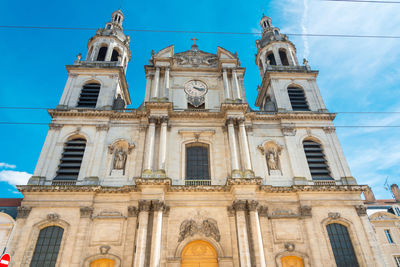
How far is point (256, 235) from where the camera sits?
47.6 feet

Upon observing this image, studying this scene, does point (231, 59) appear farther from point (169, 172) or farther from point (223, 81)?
point (169, 172)

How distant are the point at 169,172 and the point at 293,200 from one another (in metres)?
7.60

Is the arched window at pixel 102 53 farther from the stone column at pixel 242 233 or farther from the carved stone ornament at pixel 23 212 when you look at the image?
the stone column at pixel 242 233

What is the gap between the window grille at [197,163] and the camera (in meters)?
17.6

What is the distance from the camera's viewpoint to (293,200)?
1653 cm

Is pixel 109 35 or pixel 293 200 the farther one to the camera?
pixel 109 35

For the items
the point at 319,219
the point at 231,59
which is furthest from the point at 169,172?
the point at 231,59

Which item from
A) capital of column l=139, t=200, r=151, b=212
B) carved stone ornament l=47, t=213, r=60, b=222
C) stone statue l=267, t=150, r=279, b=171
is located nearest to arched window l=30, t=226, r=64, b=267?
carved stone ornament l=47, t=213, r=60, b=222

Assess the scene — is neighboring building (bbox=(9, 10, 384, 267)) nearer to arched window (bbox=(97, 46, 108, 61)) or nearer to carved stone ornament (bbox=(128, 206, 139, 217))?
carved stone ornament (bbox=(128, 206, 139, 217))

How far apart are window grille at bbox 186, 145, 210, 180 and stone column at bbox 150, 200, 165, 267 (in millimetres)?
3087

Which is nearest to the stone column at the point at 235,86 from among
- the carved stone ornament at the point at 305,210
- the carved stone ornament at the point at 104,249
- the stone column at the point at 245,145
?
the stone column at the point at 245,145

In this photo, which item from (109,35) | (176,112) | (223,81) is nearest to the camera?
(176,112)

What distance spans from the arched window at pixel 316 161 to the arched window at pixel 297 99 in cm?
317

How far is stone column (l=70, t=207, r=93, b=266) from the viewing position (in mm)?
14008
